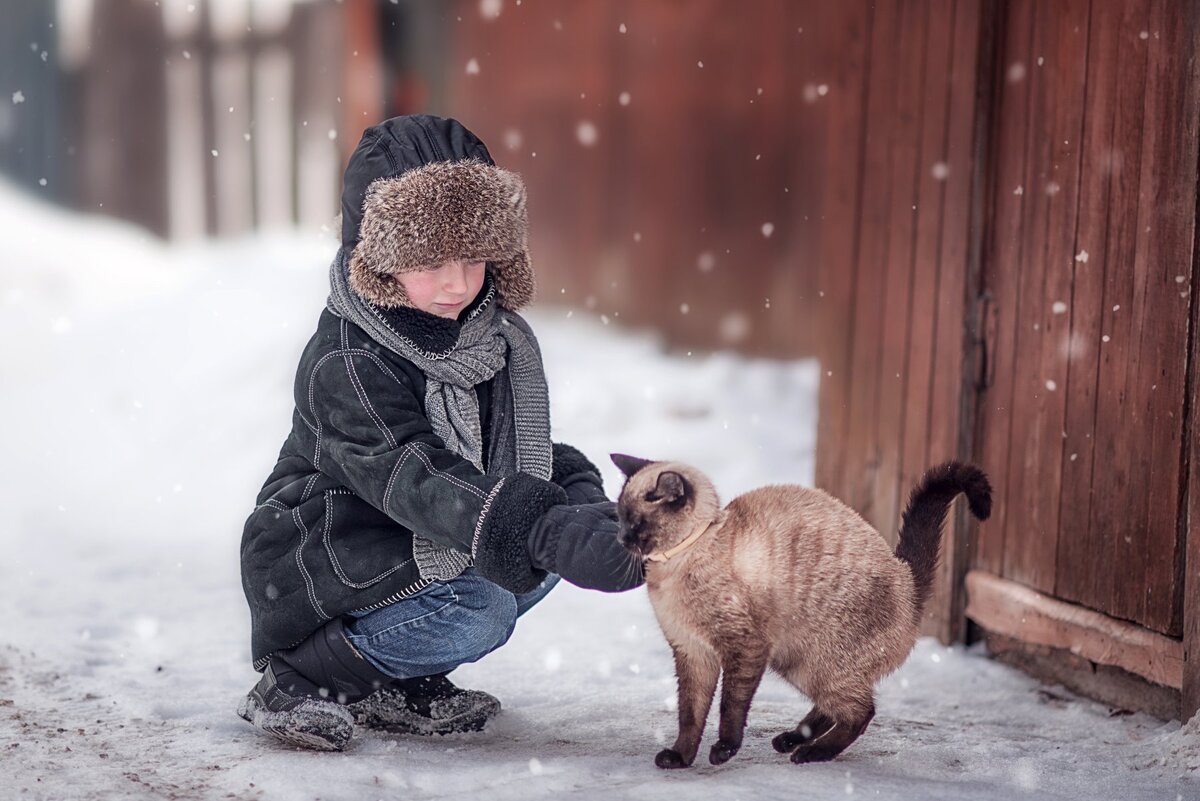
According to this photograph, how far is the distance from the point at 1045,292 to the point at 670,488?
1961 mm

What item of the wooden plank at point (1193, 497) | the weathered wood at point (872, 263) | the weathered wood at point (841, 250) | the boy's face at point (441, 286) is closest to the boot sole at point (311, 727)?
the boy's face at point (441, 286)

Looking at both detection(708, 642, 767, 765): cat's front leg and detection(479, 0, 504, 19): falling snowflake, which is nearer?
detection(708, 642, 767, 765): cat's front leg

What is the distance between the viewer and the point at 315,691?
309 centimetres

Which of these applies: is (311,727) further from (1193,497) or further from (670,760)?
(1193,497)

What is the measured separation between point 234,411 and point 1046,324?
510cm

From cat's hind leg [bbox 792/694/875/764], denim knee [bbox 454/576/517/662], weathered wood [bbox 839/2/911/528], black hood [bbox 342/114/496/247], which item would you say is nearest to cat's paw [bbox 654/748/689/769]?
cat's hind leg [bbox 792/694/875/764]

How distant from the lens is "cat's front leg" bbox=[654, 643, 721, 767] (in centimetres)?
278

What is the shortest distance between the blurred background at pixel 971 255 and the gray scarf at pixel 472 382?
5.69 feet

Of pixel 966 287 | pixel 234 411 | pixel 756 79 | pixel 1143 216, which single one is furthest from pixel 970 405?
pixel 234 411

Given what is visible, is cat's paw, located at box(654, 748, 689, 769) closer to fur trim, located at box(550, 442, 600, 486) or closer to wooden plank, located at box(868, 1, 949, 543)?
fur trim, located at box(550, 442, 600, 486)

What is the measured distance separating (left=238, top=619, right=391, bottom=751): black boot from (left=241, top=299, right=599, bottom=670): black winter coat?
0.05m

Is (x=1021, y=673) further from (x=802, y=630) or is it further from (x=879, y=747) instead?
(x=802, y=630)

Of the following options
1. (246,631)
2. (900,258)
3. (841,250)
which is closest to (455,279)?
(246,631)

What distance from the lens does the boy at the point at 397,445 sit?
2.88 metres
